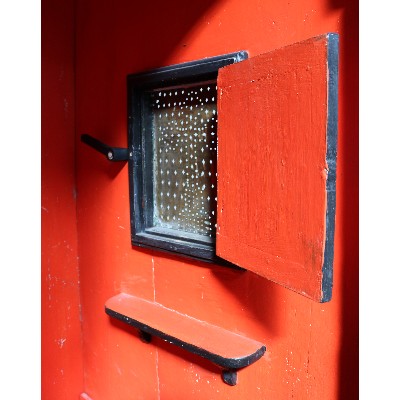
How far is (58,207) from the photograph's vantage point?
5.33ft

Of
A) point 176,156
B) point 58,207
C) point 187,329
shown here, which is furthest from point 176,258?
point 58,207

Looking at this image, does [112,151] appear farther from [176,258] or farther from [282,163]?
[282,163]

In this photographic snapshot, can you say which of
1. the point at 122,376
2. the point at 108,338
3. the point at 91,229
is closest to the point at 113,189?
the point at 91,229

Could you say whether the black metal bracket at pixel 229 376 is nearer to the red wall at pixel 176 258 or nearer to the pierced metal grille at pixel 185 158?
the red wall at pixel 176 258

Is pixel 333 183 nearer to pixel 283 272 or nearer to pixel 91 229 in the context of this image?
pixel 283 272

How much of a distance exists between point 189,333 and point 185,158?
508 millimetres

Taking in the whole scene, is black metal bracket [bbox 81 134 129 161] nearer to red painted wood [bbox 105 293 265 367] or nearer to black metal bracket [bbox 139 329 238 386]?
red painted wood [bbox 105 293 265 367]

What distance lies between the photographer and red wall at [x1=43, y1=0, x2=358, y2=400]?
870 millimetres

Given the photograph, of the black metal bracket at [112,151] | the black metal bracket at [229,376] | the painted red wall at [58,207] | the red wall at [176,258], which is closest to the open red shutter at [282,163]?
the red wall at [176,258]

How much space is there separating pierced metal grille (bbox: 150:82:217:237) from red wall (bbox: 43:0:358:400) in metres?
0.11

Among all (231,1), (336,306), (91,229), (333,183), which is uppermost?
(231,1)
